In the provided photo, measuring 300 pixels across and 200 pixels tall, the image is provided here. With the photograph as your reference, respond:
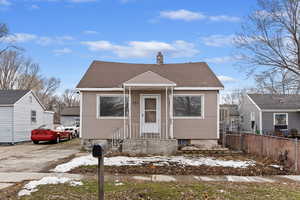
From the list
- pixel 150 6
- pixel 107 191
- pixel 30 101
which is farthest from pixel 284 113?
pixel 107 191

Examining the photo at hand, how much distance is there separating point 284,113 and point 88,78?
1860 cm

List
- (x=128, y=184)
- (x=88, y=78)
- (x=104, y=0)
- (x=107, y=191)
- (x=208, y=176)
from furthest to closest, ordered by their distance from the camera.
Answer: (x=88, y=78) → (x=104, y=0) → (x=208, y=176) → (x=128, y=184) → (x=107, y=191)

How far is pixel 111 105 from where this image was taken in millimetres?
14461

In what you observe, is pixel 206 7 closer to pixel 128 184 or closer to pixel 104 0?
pixel 104 0

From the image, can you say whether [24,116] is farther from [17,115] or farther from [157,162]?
[157,162]

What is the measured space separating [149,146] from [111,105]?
3203 millimetres

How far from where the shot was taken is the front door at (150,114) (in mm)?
14320

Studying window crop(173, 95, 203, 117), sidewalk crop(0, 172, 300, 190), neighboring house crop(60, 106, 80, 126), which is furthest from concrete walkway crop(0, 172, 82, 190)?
neighboring house crop(60, 106, 80, 126)

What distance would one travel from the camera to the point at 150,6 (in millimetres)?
13391

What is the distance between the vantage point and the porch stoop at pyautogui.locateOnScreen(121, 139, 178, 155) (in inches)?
493

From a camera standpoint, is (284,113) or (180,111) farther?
(284,113)

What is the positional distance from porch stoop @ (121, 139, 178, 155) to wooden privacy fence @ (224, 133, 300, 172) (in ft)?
11.9

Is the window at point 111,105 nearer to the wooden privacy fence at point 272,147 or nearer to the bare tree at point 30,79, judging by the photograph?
the wooden privacy fence at point 272,147

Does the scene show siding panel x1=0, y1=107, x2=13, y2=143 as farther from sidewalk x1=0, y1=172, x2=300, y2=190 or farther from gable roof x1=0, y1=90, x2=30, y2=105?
sidewalk x1=0, y1=172, x2=300, y2=190
